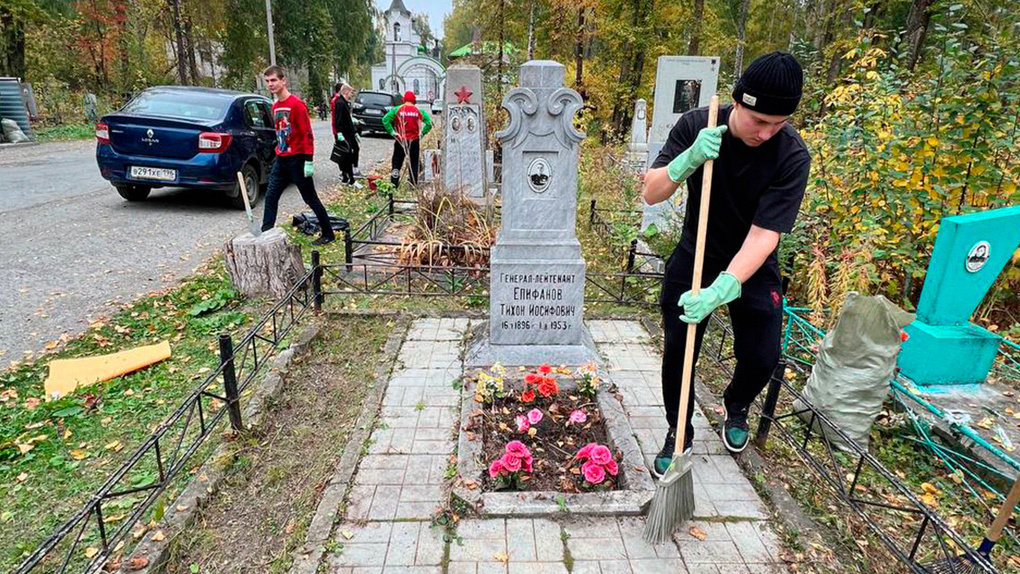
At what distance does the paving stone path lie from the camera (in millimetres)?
2264

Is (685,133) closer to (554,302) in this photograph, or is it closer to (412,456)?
(554,302)

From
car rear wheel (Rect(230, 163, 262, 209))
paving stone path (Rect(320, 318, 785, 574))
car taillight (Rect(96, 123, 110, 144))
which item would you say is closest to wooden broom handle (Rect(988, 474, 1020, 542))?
paving stone path (Rect(320, 318, 785, 574))

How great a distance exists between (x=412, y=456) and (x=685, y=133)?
2132 mm

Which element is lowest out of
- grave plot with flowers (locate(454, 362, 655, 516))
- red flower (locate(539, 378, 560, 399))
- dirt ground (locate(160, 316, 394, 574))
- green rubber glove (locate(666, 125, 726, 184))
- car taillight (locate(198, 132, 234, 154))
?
dirt ground (locate(160, 316, 394, 574))

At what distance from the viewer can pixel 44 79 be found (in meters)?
19.2

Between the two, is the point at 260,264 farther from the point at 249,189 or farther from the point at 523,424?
the point at 249,189

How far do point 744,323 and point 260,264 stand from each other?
3999mm

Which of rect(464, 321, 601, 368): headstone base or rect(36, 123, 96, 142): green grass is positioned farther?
rect(36, 123, 96, 142): green grass

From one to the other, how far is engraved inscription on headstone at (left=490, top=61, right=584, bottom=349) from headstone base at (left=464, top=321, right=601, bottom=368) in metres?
0.05

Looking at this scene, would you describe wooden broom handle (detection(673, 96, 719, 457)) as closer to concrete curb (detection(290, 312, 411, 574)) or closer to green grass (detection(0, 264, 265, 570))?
concrete curb (detection(290, 312, 411, 574))

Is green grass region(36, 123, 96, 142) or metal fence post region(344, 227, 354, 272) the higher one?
green grass region(36, 123, 96, 142)

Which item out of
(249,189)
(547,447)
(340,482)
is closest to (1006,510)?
(547,447)

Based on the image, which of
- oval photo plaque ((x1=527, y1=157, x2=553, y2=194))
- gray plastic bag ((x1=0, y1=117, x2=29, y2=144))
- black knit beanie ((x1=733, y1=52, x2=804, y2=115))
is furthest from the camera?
gray plastic bag ((x1=0, y1=117, x2=29, y2=144))

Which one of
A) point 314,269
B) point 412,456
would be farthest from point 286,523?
point 314,269
